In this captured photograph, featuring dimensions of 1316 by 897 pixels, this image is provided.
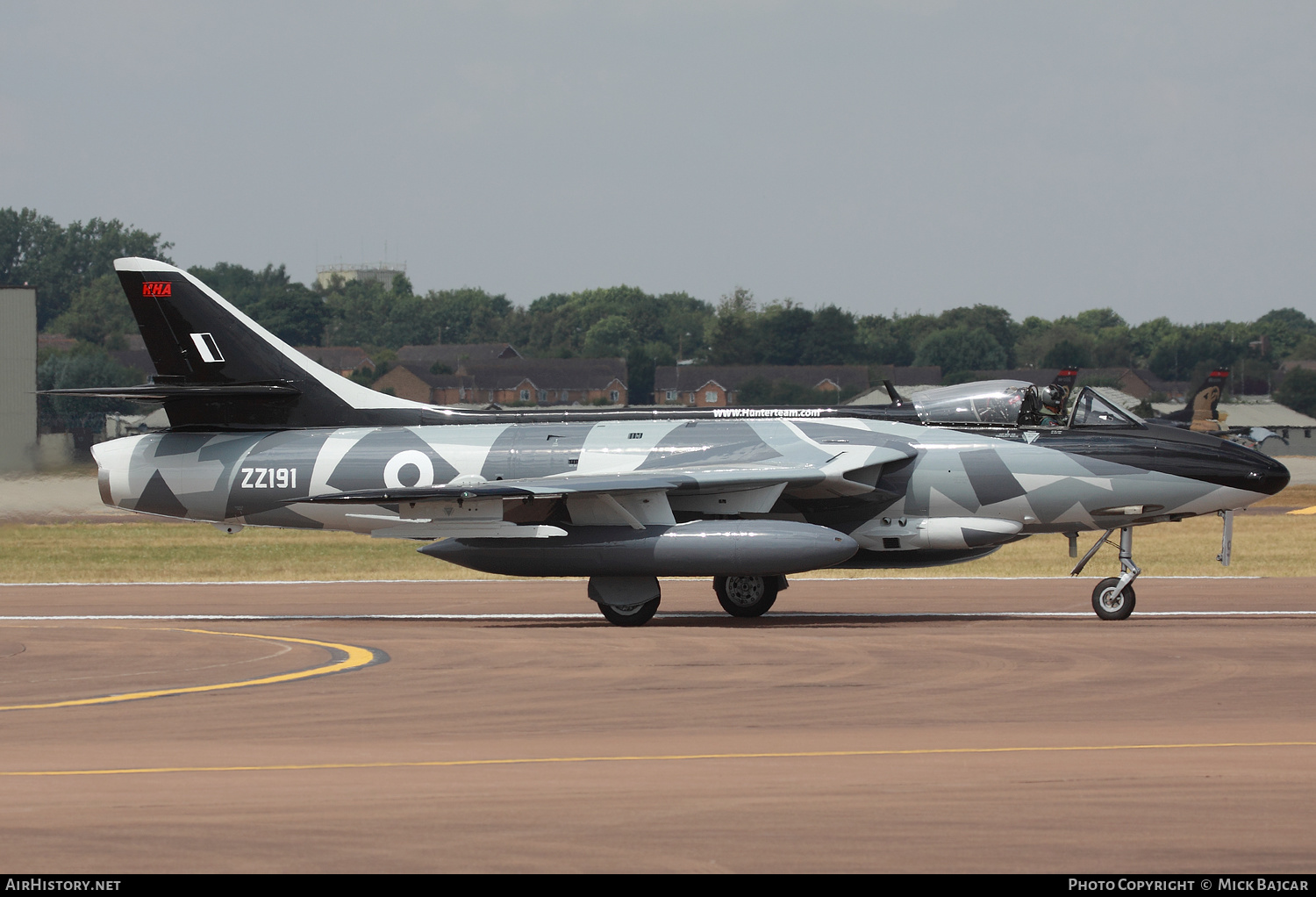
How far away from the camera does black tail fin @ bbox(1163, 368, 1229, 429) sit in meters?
54.8

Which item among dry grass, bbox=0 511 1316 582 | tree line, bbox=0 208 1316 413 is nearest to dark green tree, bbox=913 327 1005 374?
tree line, bbox=0 208 1316 413

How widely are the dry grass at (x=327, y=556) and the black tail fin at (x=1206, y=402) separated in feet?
43.4

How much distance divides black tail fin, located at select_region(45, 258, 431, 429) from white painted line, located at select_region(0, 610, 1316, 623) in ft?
9.14

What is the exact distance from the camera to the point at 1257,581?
85.4 feet

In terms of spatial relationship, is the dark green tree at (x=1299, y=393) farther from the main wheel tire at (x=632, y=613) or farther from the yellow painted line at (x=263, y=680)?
the yellow painted line at (x=263, y=680)

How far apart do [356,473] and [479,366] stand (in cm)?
11716

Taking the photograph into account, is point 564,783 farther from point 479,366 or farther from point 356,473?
point 479,366

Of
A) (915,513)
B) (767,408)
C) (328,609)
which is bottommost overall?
(328,609)

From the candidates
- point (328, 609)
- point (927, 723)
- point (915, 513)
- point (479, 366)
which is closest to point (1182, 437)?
point (915, 513)

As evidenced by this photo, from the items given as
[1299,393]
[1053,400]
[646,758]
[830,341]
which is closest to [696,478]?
[1053,400]

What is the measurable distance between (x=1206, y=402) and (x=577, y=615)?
42.9m

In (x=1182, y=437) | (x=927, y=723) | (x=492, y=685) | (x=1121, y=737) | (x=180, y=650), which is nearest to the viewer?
(x=1121, y=737)

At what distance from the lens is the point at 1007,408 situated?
20.9m

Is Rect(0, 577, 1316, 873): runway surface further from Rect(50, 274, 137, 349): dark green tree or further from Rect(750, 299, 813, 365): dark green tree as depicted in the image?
Rect(50, 274, 137, 349): dark green tree
